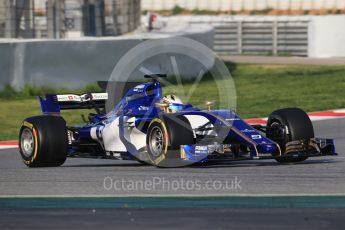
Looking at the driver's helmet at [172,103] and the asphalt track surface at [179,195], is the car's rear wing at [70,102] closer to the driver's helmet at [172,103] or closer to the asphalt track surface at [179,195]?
the asphalt track surface at [179,195]

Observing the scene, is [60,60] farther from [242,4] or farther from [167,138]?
[242,4]

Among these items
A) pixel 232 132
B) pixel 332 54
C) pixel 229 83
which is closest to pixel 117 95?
pixel 232 132

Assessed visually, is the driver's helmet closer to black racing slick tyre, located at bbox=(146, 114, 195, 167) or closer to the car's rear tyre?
black racing slick tyre, located at bbox=(146, 114, 195, 167)

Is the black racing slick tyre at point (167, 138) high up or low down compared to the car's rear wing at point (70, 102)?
down

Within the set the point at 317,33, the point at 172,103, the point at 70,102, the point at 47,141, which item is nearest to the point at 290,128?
the point at 172,103

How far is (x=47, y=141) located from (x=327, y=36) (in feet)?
69.5

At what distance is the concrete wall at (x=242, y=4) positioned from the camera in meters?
39.2

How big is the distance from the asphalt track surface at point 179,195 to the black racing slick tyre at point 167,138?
151 mm

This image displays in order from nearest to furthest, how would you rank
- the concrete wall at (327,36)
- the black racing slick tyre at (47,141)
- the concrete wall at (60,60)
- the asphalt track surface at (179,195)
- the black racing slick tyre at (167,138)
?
the asphalt track surface at (179,195) < the black racing slick tyre at (167,138) < the black racing slick tyre at (47,141) < the concrete wall at (60,60) < the concrete wall at (327,36)

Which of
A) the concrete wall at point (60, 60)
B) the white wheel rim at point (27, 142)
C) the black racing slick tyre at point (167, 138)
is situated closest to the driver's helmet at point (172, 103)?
the black racing slick tyre at point (167, 138)

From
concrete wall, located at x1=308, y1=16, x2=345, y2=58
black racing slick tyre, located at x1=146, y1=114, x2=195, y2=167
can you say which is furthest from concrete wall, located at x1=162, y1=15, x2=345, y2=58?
black racing slick tyre, located at x1=146, y1=114, x2=195, y2=167

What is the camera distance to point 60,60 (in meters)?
21.0

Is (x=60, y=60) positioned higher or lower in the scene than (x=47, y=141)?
higher

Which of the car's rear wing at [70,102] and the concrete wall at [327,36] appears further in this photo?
the concrete wall at [327,36]
